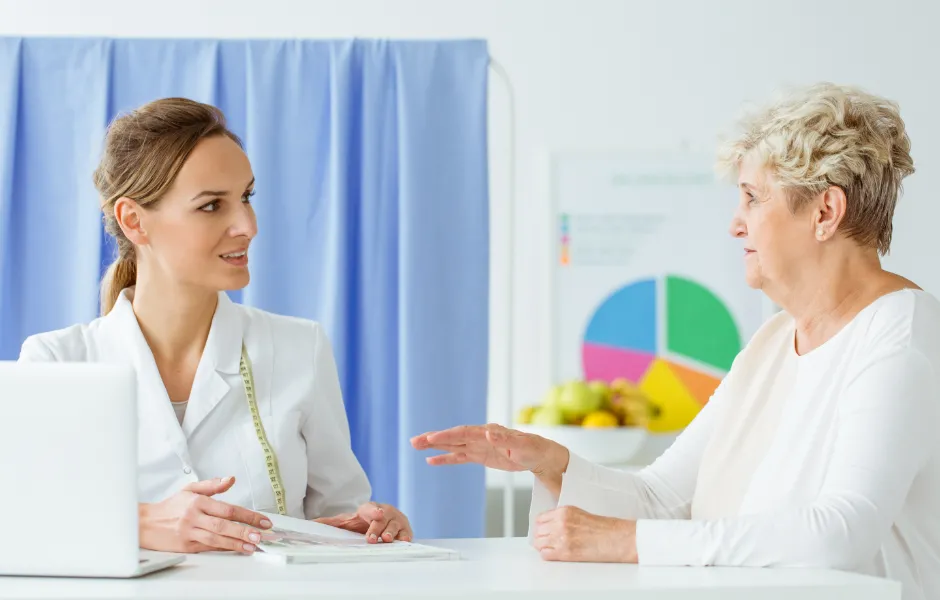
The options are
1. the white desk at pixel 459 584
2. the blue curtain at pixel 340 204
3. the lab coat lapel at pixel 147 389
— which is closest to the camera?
the white desk at pixel 459 584

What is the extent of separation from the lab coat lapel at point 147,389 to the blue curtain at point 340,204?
74cm

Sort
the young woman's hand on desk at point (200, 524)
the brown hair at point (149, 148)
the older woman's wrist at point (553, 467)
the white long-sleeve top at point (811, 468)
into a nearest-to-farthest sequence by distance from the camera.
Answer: the white long-sleeve top at point (811, 468) → the young woman's hand on desk at point (200, 524) → the older woman's wrist at point (553, 467) → the brown hair at point (149, 148)

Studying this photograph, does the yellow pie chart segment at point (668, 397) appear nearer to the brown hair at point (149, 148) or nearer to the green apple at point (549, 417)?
the green apple at point (549, 417)

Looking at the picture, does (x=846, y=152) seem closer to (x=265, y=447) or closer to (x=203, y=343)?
(x=265, y=447)

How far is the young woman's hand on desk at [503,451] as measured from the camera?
5.30 feet

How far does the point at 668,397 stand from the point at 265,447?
1879 millimetres

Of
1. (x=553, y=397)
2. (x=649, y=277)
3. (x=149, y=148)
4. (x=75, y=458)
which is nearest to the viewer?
(x=75, y=458)

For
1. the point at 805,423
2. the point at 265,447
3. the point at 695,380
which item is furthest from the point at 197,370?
the point at 695,380

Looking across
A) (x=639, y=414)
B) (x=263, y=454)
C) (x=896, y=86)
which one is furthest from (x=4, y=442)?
(x=896, y=86)

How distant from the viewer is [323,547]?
1.39 meters

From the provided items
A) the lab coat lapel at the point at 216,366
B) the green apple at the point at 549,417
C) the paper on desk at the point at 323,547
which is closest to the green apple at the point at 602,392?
the green apple at the point at 549,417

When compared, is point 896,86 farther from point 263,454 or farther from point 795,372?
point 263,454

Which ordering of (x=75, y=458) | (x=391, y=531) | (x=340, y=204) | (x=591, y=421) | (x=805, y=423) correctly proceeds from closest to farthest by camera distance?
(x=75, y=458), (x=805, y=423), (x=391, y=531), (x=340, y=204), (x=591, y=421)

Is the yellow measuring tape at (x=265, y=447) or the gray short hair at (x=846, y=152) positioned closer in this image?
the gray short hair at (x=846, y=152)
